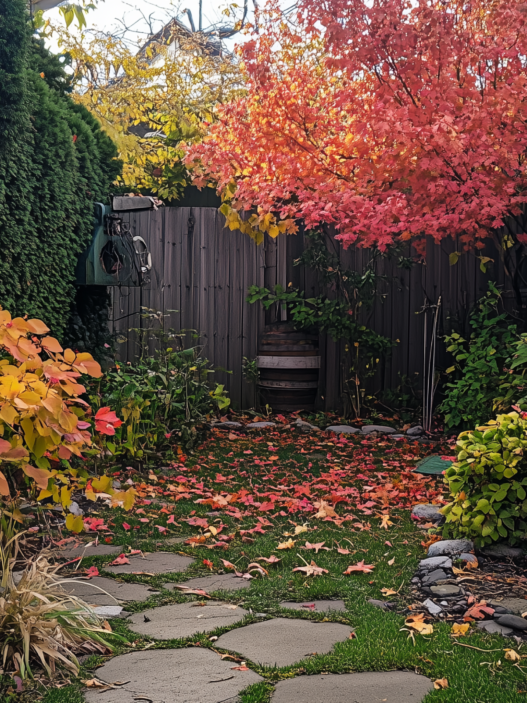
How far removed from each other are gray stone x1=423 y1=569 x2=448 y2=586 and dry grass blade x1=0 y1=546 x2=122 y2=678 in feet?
4.15

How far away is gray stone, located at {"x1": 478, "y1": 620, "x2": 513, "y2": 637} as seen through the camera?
2281 millimetres

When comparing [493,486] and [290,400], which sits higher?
[493,486]

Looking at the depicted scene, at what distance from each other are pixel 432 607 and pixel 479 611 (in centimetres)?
17

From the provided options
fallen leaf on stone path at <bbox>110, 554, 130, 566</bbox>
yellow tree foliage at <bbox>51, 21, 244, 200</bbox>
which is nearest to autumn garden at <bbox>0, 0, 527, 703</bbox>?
fallen leaf on stone path at <bbox>110, 554, 130, 566</bbox>

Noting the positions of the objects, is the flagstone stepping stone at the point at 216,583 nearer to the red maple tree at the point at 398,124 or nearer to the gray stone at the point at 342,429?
the red maple tree at the point at 398,124

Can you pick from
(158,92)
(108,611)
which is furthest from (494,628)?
(158,92)

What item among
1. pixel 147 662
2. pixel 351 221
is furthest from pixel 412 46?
pixel 147 662

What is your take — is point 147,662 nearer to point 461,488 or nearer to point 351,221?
point 461,488

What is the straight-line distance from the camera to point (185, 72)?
39.5ft

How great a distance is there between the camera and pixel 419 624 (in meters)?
2.31

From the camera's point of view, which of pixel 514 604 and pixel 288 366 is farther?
pixel 288 366

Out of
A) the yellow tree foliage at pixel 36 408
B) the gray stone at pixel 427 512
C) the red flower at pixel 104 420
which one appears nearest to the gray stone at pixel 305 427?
the gray stone at pixel 427 512

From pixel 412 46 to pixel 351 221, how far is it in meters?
1.94

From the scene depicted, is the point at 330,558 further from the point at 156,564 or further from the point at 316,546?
the point at 156,564
